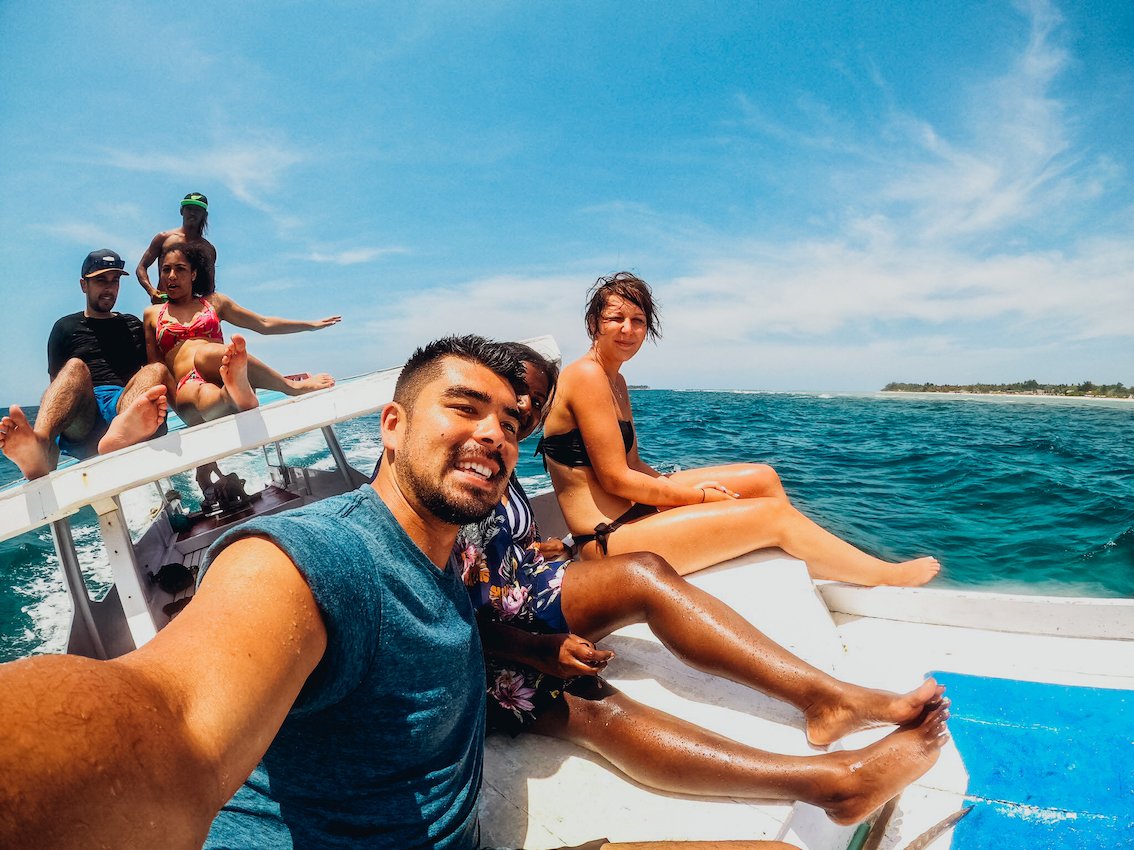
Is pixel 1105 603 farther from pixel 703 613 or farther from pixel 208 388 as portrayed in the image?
pixel 208 388

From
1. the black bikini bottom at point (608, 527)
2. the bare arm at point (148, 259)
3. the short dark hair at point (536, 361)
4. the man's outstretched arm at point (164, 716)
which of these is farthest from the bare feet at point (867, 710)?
the bare arm at point (148, 259)

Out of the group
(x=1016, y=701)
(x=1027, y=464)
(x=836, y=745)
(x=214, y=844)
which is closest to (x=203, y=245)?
(x=214, y=844)

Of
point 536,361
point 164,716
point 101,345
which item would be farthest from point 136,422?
point 164,716

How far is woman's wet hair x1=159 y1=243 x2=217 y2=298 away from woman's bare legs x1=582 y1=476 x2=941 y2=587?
11.9ft

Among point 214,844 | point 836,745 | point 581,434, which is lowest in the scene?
point 836,745

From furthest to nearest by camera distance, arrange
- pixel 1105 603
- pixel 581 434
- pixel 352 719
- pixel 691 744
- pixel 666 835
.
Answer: pixel 581 434
pixel 1105 603
pixel 691 744
pixel 666 835
pixel 352 719

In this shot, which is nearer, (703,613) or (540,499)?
(703,613)

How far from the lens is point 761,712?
204cm

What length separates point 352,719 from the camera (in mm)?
1037

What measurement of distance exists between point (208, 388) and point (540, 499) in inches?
100

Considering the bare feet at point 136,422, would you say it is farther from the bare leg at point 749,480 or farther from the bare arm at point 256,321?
the bare leg at point 749,480

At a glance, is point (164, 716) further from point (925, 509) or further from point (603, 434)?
point (925, 509)

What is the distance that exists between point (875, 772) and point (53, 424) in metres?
4.36

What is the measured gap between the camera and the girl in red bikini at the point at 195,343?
11.5 ft
